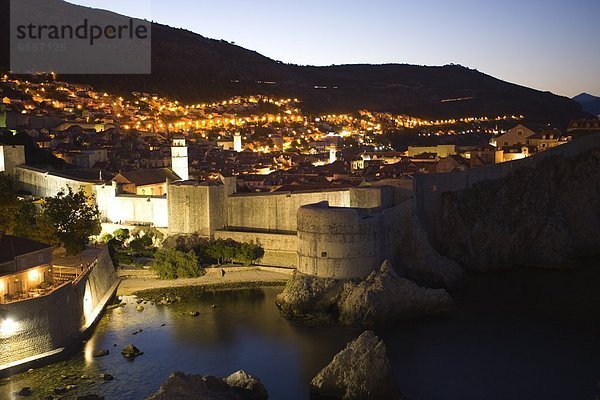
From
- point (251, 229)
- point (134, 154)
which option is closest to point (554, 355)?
point (251, 229)

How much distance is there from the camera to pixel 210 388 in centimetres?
1302

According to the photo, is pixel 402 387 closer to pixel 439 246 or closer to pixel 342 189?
pixel 342 189

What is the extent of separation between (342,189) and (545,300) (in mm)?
7816

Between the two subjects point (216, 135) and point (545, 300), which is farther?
point (216, 135)

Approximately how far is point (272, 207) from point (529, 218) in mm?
10883

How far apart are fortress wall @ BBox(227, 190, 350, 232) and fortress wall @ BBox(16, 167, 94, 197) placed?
6.56 m

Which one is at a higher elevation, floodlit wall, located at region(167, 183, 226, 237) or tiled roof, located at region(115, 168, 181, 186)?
tiled roof, located at region(115, 168, 181, 186)

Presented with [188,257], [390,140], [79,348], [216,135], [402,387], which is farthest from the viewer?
[390,140]

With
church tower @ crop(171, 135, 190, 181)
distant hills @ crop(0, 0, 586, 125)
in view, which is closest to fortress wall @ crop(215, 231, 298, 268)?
church tower @ crop(171, 135, 190, 181)

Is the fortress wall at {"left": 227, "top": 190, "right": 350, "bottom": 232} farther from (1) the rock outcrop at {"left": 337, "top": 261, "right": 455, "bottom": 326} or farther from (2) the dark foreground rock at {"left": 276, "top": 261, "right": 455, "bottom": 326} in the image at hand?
(1) the rock outcrop at {"left": 337, "top": 261, "right": 455, "bottom": 326}

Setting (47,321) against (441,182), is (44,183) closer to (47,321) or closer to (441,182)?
(47,321)

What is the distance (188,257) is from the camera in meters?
23.1

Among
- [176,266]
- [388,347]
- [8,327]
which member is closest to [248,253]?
[176,266]

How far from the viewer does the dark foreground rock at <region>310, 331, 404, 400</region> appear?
14.0 m
